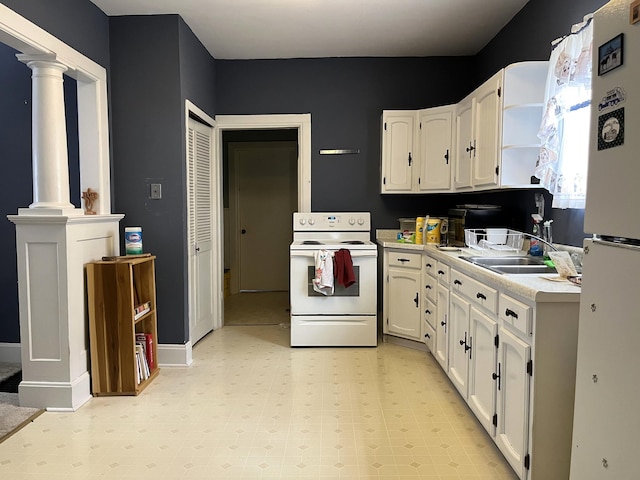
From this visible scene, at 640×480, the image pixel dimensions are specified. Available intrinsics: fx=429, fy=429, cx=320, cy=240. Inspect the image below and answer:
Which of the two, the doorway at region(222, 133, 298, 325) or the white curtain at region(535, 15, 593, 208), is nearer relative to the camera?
the white curtain at region(535, 15, 593, 208)

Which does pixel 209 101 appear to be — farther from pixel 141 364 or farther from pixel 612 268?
pixel 612 268

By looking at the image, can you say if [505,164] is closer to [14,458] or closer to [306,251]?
[306,251]

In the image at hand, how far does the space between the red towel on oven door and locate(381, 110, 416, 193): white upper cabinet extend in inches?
31.0

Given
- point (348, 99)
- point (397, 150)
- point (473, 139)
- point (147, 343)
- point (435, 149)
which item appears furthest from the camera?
point (348, 99)

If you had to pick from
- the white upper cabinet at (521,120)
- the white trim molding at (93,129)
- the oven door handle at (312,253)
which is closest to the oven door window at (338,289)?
the oven door handle at (312,253)

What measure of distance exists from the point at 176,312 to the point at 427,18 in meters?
2.87

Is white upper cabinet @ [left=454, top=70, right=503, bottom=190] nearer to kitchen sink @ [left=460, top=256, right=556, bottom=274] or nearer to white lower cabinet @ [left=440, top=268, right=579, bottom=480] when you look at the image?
kitchen sink @ [left=460, top=256, right=556, bottom=274]

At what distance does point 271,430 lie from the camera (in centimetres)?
222

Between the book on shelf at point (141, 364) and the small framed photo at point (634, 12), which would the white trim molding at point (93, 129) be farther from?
the small framed photo at point (634, 12)

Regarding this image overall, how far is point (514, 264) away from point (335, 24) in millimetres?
2197

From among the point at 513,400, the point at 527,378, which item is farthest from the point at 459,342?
the point at 527,378

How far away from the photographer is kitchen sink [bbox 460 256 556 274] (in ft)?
7.18

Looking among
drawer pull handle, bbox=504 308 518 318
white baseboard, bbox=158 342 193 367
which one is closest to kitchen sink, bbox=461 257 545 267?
drawer pull handle, bbox=504 308 518 318

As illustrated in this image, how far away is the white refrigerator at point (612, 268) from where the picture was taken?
1.03 metres
